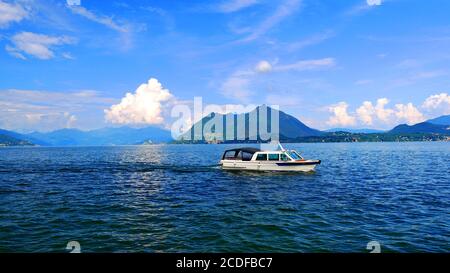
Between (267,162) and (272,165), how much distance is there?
1103mm

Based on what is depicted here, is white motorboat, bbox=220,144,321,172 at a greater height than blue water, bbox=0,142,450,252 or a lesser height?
greater

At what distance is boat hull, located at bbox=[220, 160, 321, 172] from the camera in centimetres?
5222

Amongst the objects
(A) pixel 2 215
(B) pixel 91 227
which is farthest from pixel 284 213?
(A) pixel 2 215

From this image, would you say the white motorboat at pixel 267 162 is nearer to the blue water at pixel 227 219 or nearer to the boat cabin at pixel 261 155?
the boat cabin at pixel 261 155

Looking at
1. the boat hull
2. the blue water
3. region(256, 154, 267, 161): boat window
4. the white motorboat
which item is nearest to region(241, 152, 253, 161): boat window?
the white motorboat

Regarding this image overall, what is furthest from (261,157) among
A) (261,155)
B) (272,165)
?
(272,165)

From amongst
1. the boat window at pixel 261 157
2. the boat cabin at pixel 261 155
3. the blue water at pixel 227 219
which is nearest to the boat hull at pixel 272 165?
the boat window at pixel 261 157

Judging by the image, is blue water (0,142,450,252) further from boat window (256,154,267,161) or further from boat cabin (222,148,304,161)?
boat window (256,154,267,161)

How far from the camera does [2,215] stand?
23172 mm

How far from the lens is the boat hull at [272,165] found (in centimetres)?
5222

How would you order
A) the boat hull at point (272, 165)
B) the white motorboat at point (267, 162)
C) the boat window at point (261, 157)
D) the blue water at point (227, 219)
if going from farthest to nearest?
the boat window at point (261, 157), the white motorboat at point (267, 162), the boat hull at point (272, 165), the blue water at point (227, 219)

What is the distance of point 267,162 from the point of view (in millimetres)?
54312
